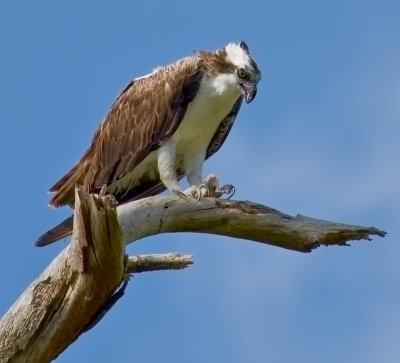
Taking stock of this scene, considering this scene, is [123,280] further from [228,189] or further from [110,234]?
[228,189]

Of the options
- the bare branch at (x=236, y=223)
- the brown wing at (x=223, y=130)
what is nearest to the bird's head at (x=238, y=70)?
the brown wing at (x=223, y=130)

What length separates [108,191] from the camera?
998cm

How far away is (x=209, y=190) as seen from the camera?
886 cm

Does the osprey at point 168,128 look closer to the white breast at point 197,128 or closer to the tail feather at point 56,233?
the white breast at point 197,128

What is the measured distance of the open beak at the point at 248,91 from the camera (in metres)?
10.0

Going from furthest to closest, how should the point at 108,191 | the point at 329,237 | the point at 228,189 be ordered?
the point at 108,191
the point at 228,189
the point at 329,237

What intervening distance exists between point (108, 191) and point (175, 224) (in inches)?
72.2

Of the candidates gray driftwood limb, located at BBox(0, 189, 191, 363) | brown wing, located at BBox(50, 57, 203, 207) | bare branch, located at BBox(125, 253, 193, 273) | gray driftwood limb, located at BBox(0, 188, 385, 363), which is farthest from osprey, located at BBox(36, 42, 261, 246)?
gray driftwood limb, located at BBox(0, 189, 191, 363)

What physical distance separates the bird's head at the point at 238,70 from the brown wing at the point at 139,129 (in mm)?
161

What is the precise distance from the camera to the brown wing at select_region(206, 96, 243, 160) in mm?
10516

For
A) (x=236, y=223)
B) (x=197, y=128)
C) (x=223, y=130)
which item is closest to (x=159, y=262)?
(x=236, y=223)

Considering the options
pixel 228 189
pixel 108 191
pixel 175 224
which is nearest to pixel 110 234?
pixel 175 224

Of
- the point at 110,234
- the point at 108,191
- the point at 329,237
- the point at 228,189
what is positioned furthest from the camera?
the point at 108,191

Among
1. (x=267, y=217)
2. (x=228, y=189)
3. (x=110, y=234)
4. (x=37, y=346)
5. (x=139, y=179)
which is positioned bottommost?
(x=37, y=346)
